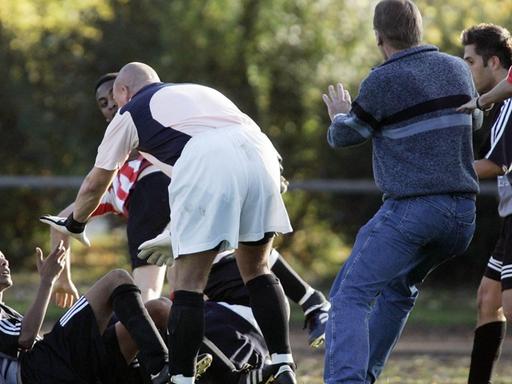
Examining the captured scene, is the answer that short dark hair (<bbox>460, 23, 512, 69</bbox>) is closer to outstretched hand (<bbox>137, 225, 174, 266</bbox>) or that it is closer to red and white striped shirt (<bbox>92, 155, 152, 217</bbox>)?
outstretched hand (<bbox>137, 225, 174, 266</bbox>)

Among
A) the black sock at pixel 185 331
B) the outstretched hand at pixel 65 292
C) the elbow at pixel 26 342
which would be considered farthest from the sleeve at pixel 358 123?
the outstretched hand at pixel 65 292

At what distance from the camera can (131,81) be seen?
23.9 feet

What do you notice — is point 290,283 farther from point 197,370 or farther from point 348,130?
point 348,130

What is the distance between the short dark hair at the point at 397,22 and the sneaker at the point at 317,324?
2107 millimetres

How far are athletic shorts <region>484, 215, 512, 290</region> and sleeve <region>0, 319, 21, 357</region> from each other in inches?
105

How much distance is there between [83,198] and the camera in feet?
23.1

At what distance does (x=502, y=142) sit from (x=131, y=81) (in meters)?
2.12

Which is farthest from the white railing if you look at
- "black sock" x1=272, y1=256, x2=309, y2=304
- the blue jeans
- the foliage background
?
the blue jeans

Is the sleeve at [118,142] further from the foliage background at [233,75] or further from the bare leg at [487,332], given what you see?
the foliage background at [233,75]

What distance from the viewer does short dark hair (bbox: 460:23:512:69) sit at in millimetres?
7219

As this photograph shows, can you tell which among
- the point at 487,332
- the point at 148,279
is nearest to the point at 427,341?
the point at 148,279

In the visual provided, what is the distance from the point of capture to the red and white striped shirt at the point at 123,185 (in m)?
8.62

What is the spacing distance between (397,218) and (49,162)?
11132 millimetres

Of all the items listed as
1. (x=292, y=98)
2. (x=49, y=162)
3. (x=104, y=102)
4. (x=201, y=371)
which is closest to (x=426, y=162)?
(x=201, y=371)
